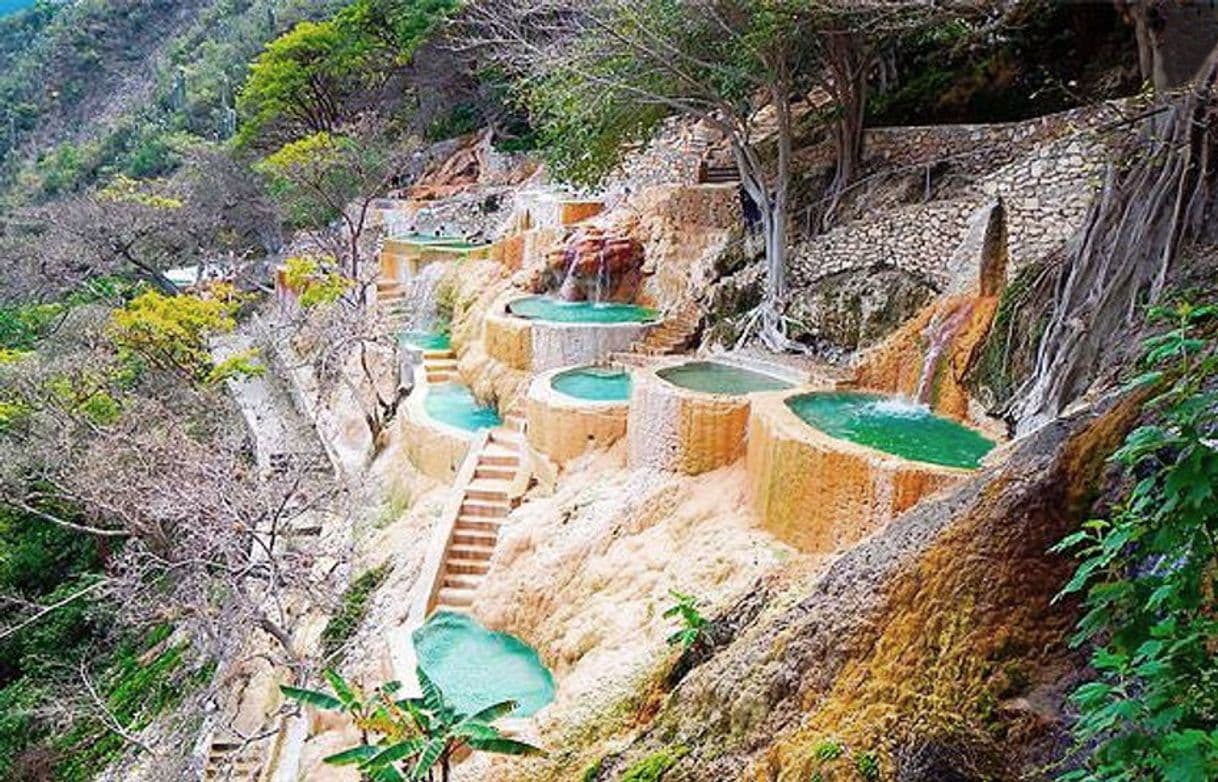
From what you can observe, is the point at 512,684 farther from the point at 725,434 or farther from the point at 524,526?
the point at 725,434

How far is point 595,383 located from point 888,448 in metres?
5.80

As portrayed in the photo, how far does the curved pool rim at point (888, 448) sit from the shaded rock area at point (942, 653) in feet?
11.9

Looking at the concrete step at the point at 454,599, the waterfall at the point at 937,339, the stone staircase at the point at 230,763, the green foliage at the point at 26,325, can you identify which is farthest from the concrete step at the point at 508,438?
the green foliage at the point at 26,325

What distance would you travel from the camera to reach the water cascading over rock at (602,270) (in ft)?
61.6

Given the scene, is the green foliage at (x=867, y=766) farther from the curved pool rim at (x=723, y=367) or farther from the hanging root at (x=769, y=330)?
the hanging root at (x=769, y=330)

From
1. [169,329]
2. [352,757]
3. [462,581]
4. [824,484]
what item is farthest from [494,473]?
[169,329]

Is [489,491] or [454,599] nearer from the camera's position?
[454,599]

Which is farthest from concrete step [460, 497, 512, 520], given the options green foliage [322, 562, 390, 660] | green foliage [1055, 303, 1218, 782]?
green foliage [1055, 303, 1218, 782]

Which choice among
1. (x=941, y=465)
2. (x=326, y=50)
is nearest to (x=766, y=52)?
(x=941, y=465)

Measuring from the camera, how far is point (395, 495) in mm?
15703

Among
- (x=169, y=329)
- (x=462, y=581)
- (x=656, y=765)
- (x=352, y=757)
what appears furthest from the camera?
(x=169, y=329)

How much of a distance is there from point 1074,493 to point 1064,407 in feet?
13.8

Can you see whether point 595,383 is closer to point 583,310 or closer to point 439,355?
point 583,310

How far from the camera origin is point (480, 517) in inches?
504
